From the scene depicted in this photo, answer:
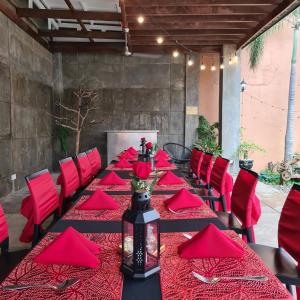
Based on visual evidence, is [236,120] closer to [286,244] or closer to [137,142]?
[137,142]

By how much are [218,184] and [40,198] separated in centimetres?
172

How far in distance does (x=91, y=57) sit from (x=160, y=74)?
190 centimetres

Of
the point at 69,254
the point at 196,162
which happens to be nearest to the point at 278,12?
the point at 196,162

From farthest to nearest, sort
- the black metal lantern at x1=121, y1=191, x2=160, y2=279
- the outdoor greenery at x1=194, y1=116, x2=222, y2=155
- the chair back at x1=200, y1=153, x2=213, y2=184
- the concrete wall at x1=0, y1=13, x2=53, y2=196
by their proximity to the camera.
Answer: the outdoor greenery at x1=194, y1=116, x2=222, y2=155 → the concrete wall at x1=0, y1=13, x2=53, y2=196 → the chair back at x1=200, y1=153, x2=213, y2=184 → the black metal lantern at x1=121, y1=191, x2=160, y2=279

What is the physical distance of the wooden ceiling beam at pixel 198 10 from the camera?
5.10 meters

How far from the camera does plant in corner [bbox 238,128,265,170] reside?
7914 millimetres

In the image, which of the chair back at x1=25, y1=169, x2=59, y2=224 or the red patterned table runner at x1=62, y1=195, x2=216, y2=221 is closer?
the red patterned table runner at x1=62, y1=195, x2=216, y2=221

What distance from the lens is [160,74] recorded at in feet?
26.8

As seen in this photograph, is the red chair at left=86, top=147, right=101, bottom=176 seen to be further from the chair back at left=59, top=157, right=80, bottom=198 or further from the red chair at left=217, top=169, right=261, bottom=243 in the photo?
the red chair at left=217, top=169, right=261, bottom=243

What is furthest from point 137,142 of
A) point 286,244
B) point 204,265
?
point 204,265

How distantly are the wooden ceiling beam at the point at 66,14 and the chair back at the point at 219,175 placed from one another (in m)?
3.77

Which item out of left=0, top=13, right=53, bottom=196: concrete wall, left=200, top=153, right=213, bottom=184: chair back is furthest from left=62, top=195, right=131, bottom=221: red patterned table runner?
left=0, top=13, right=53, bottom=196: concrete wall

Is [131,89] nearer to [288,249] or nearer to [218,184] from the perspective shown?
[218,184]

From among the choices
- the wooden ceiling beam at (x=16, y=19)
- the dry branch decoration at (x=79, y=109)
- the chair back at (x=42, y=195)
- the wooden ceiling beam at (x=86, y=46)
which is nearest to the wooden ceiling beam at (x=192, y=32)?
the wooden ceiling beam at (x=86, y=46)
